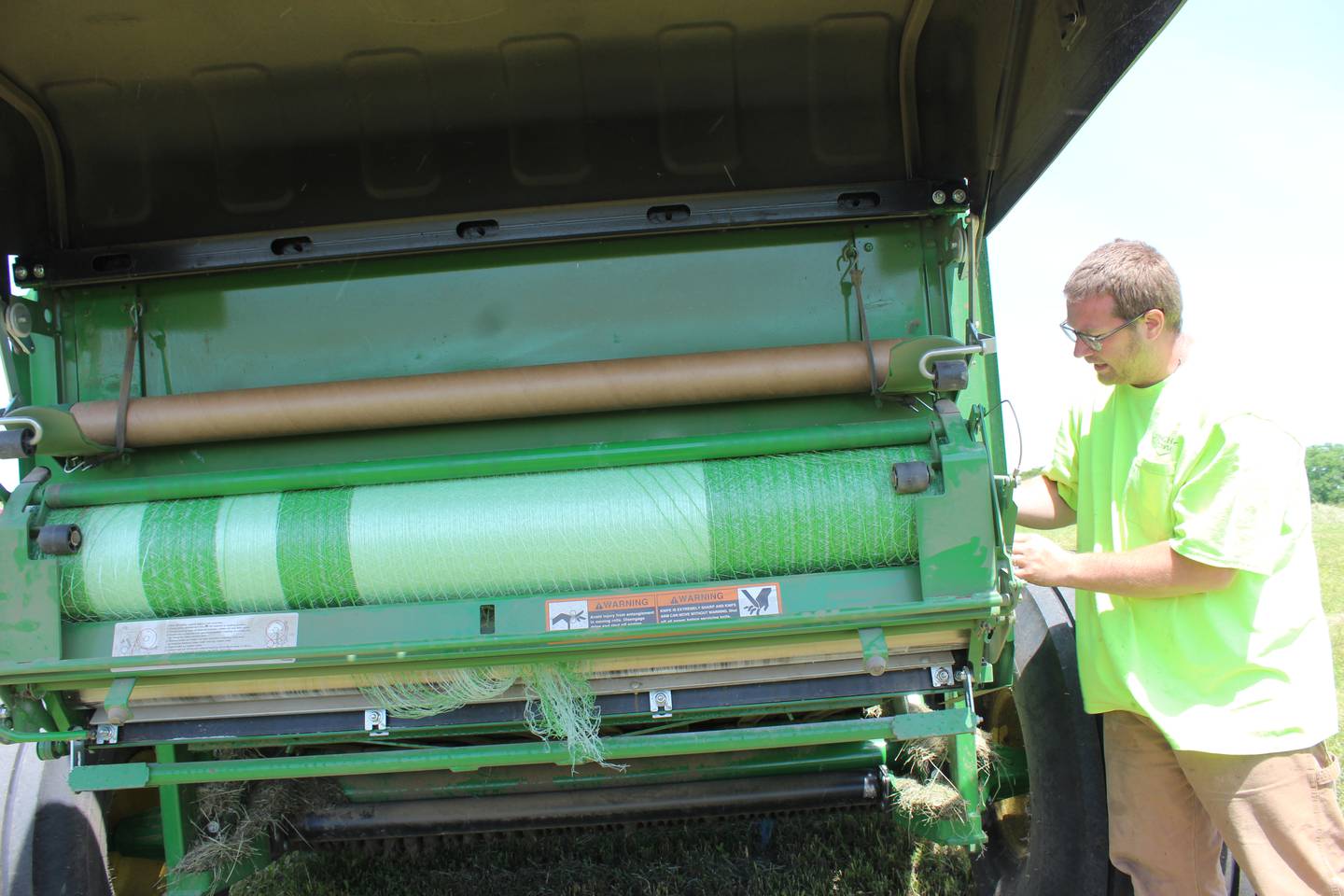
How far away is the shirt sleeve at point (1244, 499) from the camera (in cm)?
217

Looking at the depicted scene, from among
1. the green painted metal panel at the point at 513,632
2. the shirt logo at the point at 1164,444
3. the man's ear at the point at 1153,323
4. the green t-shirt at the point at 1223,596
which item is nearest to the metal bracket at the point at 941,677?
the green painted metal panel at the point at 513,632

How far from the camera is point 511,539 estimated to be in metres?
2.22

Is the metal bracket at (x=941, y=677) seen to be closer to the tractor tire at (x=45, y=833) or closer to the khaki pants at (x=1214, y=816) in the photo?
the khaki pants at (x=1214, y=816)

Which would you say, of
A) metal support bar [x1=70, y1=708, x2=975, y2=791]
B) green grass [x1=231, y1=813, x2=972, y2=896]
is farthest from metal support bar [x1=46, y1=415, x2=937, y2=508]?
green grass [x1=231, y1=813, x2=972, y2=896]

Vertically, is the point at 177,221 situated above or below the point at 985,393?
above

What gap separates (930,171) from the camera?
115 inches

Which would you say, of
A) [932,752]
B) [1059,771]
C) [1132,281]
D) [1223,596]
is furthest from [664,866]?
[1132,281]

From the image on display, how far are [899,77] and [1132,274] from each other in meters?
1.00

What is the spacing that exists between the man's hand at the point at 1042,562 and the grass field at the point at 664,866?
5.14 feet

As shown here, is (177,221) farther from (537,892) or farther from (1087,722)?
(1087,722)

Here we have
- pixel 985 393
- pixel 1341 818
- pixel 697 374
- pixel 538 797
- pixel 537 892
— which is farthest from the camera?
pixel 537 892

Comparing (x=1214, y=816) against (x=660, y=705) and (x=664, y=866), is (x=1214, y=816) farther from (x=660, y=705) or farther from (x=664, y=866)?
(x=664, y=866)

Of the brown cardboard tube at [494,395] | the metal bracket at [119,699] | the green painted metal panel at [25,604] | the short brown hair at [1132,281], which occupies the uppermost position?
the short brown hair at [1132,281]

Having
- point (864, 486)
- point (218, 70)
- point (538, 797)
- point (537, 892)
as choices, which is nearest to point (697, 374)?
point (864, 486)
